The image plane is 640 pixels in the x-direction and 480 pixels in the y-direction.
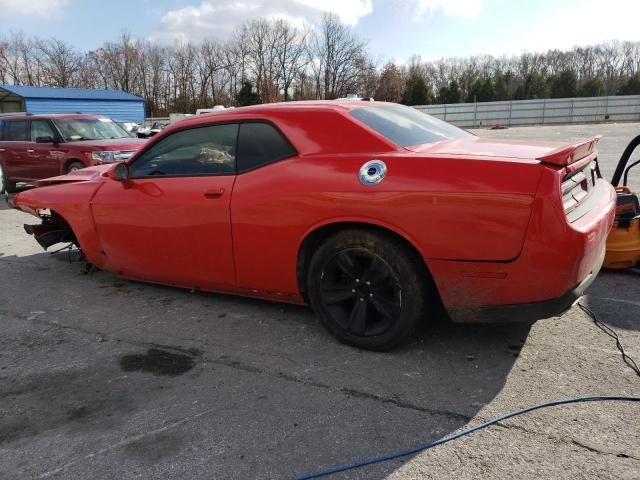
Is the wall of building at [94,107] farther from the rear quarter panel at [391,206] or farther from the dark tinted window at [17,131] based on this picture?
the rear quarter panel at [391,206]

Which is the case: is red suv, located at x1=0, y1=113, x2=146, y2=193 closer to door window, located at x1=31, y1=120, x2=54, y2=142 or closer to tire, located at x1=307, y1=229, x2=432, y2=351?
Result: door window, located at x1=31, y1=120, x2=54, y2=142

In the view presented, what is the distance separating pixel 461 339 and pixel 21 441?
2.63 m

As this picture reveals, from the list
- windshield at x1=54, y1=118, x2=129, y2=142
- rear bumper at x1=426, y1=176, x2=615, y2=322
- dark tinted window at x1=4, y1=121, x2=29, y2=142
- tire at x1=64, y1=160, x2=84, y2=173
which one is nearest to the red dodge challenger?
rear bumper at x1=426, y1=176, x2=615, y2=322

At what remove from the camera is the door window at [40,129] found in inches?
431

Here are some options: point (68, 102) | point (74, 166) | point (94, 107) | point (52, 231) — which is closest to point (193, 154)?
point (52, 231)

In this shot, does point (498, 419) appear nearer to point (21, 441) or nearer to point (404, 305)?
point (404, 305)

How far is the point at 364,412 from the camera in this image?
2.67 m

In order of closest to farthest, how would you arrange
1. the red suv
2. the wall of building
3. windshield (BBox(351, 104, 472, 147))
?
windshield (BBox(351, 104, 472, 147)) → the red suv → the wall of building

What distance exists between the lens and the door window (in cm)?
1095

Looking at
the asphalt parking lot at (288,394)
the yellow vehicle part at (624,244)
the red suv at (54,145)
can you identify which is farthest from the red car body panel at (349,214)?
the red suv at (54,145)

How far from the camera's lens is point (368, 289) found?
3.25 meters

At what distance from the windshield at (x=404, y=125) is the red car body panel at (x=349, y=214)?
0.11 meters

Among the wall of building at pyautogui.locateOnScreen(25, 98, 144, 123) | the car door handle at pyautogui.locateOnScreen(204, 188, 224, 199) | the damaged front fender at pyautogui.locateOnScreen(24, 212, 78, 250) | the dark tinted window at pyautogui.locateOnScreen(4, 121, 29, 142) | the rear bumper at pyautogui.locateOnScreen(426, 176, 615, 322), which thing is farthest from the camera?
the wall of building at pyautogui.locateOnScreen(25, 98, 144, 123)

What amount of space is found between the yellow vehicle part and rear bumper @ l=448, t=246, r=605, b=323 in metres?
1.78
